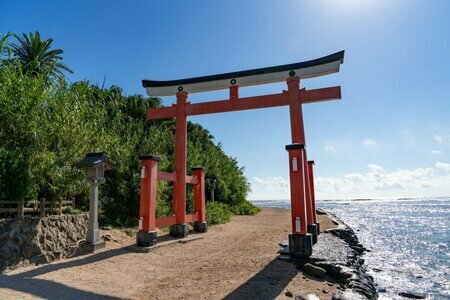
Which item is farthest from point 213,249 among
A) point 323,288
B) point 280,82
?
point 280,82

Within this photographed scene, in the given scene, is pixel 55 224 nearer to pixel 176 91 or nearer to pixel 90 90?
pixel 90 90

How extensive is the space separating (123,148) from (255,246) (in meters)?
6.24

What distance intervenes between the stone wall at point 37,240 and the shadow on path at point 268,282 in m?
4.31

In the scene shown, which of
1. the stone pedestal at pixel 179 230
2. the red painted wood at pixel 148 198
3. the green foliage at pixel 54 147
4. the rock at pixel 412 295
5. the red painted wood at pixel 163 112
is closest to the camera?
the green foliage at pixel 54 147

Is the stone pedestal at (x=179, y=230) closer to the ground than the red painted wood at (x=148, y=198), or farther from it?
closer to the ground

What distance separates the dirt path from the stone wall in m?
0.32

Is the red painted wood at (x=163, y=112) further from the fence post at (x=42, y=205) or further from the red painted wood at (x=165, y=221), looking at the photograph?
the fence post at (x=42, y=205)

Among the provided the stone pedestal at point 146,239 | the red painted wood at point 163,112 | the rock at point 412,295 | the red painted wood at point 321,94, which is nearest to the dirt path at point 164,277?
the stone pedestal at point 146,239

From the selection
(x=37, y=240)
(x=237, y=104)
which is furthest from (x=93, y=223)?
(x=237, y=104)

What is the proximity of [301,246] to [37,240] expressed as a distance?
18.9 feet

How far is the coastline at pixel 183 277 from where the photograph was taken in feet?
15.6

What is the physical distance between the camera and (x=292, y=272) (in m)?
6.07

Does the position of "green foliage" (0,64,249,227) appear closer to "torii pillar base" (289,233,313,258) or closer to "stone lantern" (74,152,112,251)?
"stone lantern" (74,152,112,251)

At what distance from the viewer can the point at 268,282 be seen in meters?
5.33
